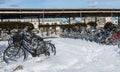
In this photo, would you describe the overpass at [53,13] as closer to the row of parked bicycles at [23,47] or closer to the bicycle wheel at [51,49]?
the bicycle wheel at [51,49]

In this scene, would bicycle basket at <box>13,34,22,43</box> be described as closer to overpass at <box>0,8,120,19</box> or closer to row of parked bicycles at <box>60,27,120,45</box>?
row of parked bicycles at <box>60,27,120,45</box>

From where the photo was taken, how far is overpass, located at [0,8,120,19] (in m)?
72.9

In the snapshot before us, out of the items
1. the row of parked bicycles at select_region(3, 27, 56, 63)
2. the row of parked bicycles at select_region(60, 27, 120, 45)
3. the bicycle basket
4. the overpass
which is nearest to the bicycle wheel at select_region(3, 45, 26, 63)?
the row of parked bicycles at select_region(3, 27, 56, 63)

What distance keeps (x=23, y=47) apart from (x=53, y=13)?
211 feet

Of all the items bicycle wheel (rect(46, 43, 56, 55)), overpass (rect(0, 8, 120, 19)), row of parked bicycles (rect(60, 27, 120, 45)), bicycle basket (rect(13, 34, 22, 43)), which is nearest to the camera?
bicycle basket (rect(13, 34, 22, 43))

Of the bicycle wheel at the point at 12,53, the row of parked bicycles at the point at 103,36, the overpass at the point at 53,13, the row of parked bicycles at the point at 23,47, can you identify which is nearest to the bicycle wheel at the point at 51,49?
the row of parked bicycles at the point at 23,47

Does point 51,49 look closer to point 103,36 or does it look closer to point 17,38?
point 17,38

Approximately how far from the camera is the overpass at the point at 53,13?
72.9 meters

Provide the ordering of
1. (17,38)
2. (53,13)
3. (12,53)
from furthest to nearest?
(53,13) < (12,53) < (17,38)

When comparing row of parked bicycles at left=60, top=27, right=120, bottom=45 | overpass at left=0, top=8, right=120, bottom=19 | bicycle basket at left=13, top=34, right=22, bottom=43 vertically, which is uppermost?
bicycle basket at left=13, top=34, right=22, bottom=43

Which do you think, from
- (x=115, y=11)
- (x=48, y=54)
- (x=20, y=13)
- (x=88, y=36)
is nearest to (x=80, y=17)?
(x=115, y=11)

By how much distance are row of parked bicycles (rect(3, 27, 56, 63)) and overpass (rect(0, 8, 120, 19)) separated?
60129mm

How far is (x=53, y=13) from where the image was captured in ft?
251

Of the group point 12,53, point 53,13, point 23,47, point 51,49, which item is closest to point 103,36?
point 51,49
